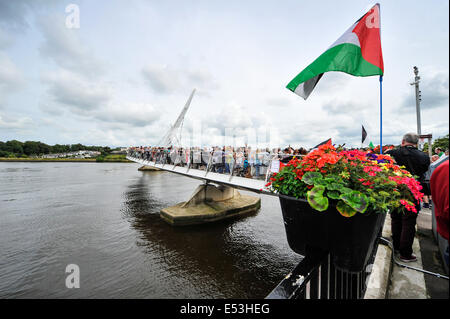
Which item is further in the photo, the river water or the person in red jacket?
the river water

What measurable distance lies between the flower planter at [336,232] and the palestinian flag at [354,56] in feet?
8.10

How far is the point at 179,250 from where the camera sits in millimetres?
12844

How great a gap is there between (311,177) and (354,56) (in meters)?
3.09

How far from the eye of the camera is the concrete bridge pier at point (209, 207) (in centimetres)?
1658

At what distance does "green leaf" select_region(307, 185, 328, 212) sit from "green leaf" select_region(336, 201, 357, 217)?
0.34 ft

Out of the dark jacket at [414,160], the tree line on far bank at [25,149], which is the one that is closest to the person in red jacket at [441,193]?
the dark jacket at [414,160]

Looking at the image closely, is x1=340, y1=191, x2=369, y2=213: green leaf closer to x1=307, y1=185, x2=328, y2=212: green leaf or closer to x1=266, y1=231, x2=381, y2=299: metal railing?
x1=307, y1=185, x2=328, y2=212: green leaf

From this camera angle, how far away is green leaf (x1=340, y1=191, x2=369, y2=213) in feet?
5.30

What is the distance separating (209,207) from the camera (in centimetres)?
1795

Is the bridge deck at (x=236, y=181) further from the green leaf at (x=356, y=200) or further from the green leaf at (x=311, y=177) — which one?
the green leaf at (x=356, y=200)

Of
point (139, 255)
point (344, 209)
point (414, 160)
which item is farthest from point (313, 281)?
point (139, 255)

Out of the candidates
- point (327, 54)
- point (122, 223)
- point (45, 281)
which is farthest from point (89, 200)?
point (327, 54)

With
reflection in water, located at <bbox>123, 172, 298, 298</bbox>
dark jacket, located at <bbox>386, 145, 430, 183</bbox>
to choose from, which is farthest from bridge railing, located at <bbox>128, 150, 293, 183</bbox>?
reflection in water, located at <bbox>123, 172, 298, 298</bbox>

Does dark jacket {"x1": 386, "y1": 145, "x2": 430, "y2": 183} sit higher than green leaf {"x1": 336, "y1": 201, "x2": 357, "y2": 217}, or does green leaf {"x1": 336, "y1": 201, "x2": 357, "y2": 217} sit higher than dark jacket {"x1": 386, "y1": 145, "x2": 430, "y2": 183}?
dark jacket {"x1": 386, "y1": 145, "x2": 430, "y2": 183}
